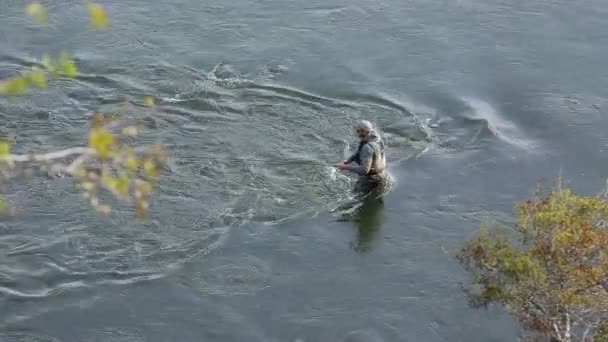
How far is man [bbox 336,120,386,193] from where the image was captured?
1413 cm

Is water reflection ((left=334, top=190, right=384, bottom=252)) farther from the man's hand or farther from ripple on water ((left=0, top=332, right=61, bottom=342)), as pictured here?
ripple on water ((left=0, top=332, right=61, bottom=342))

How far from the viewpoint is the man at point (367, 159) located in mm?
14133

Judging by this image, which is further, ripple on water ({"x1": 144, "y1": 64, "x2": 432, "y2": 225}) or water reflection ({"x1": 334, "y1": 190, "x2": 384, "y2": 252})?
ripple on water ({"x1": 144, "y1": 64, "x2": 432, "y2": 225})

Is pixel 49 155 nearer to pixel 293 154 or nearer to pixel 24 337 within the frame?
pixel 24 337

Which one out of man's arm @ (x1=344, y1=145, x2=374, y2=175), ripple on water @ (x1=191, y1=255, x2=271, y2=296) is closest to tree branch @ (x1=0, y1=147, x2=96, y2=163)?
ripple on water @ (x1=191, y1=255, x2=271, y2=296)

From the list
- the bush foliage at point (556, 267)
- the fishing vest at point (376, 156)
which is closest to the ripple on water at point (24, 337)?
the fishing vest at point (376, 156)

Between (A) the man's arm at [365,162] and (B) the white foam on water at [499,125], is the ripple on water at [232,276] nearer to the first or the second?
(A) the man's arm at [365,162]

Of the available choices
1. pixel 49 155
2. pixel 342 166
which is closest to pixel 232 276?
pixel 342 166

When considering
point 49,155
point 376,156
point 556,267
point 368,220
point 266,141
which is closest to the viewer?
point 49,155

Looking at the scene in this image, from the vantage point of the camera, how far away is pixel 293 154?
52.0 feet

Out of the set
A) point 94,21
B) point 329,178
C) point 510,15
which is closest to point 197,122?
point 329,178

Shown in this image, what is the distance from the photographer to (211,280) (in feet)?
42.2

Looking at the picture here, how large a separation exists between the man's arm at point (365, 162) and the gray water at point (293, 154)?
0.67m

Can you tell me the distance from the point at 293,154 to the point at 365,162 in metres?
2.02
